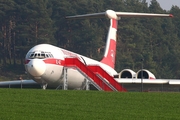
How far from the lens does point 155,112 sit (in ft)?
66.6

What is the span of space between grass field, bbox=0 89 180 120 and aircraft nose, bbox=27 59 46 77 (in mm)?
7748

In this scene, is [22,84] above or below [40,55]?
below

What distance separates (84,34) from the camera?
308ft

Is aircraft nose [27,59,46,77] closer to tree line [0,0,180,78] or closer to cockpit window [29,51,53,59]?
cockpit window [29,51,53,59]

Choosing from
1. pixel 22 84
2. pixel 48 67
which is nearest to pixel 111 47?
pixel 22 84

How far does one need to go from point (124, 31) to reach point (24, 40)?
688 inches

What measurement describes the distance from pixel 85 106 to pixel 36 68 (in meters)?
12.6

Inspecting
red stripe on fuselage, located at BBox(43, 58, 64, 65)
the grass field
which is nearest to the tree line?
red stripe on fuselage, located at BBox(43, 58, 64, 65)

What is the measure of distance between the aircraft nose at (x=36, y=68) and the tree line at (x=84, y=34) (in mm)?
51313

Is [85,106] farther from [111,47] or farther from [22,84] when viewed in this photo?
[111,47]

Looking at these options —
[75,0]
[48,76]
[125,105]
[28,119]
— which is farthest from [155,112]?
[75,0]

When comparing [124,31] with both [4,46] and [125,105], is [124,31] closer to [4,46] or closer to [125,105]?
[4,46]

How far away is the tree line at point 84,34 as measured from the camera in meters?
88.4

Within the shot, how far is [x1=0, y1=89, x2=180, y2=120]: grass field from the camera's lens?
61.8 feet
